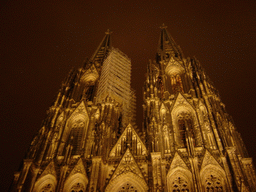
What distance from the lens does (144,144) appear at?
20141mm

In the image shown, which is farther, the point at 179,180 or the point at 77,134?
the point at 77,134

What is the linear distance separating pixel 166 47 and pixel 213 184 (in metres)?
19.4

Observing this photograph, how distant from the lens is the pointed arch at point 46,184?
1816 centimetres

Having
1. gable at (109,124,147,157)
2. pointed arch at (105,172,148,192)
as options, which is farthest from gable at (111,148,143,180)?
gable at (109,124,147,157)

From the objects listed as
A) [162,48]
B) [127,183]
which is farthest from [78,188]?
[162,48]

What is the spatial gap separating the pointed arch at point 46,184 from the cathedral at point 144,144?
0.19 ft

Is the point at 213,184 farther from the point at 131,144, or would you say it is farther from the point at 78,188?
the point at 78,188

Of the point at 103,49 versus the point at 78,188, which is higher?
the point at 103,49

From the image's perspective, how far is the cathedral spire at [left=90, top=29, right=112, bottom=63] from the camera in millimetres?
32166

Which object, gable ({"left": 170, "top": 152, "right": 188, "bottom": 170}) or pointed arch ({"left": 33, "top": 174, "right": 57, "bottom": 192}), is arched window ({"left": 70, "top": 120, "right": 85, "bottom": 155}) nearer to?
pointed arch ({"left": 33, "top": 174, "right": 57, "bottom": 192})

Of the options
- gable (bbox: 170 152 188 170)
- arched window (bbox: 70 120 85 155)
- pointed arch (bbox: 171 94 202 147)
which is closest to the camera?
gable (bbox: 170 152 188 170)

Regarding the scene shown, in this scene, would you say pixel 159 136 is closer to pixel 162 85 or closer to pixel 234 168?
pixel 234 168

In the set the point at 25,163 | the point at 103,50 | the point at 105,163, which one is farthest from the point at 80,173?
the point at 103,50

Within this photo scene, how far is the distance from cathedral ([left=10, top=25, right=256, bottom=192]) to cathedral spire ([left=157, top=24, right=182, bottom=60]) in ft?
11.5
